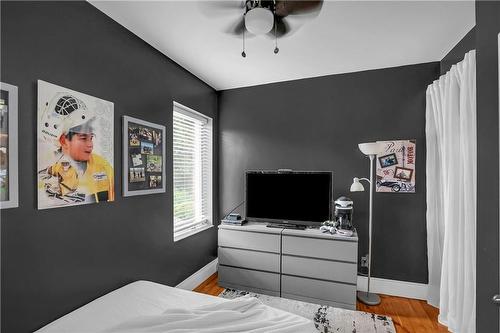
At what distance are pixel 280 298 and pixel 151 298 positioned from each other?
61.3 inches

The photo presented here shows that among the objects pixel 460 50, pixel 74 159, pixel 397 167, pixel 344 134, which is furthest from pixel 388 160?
pixel 74 159

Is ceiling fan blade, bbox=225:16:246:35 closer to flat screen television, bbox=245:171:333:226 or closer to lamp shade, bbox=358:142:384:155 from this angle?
flat screen television, bbox=245:171:333:226

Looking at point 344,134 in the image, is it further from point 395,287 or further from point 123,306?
point 123,306

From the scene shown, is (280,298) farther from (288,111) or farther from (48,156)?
(48,156)

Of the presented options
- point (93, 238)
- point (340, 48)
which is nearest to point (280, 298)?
point (93, 238)

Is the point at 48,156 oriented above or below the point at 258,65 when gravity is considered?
below

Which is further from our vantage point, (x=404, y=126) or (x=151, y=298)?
(x=404, y=126)

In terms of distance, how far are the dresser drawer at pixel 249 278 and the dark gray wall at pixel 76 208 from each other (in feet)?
2.13

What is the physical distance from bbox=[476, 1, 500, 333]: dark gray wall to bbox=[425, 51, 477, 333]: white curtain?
3.49 feet

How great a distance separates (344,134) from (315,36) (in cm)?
134

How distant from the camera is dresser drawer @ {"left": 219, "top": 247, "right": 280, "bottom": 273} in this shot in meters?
2.82

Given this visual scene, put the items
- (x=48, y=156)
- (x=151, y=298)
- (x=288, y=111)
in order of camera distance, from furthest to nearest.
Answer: (x=288, y=111) → (x=151, y=298) → (x=48, y=156)

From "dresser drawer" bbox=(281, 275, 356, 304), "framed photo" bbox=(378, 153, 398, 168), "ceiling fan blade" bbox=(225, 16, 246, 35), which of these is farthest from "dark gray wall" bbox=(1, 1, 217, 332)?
"framed photo" bbox=(378, 153, 398, 168)

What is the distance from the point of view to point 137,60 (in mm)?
2244
